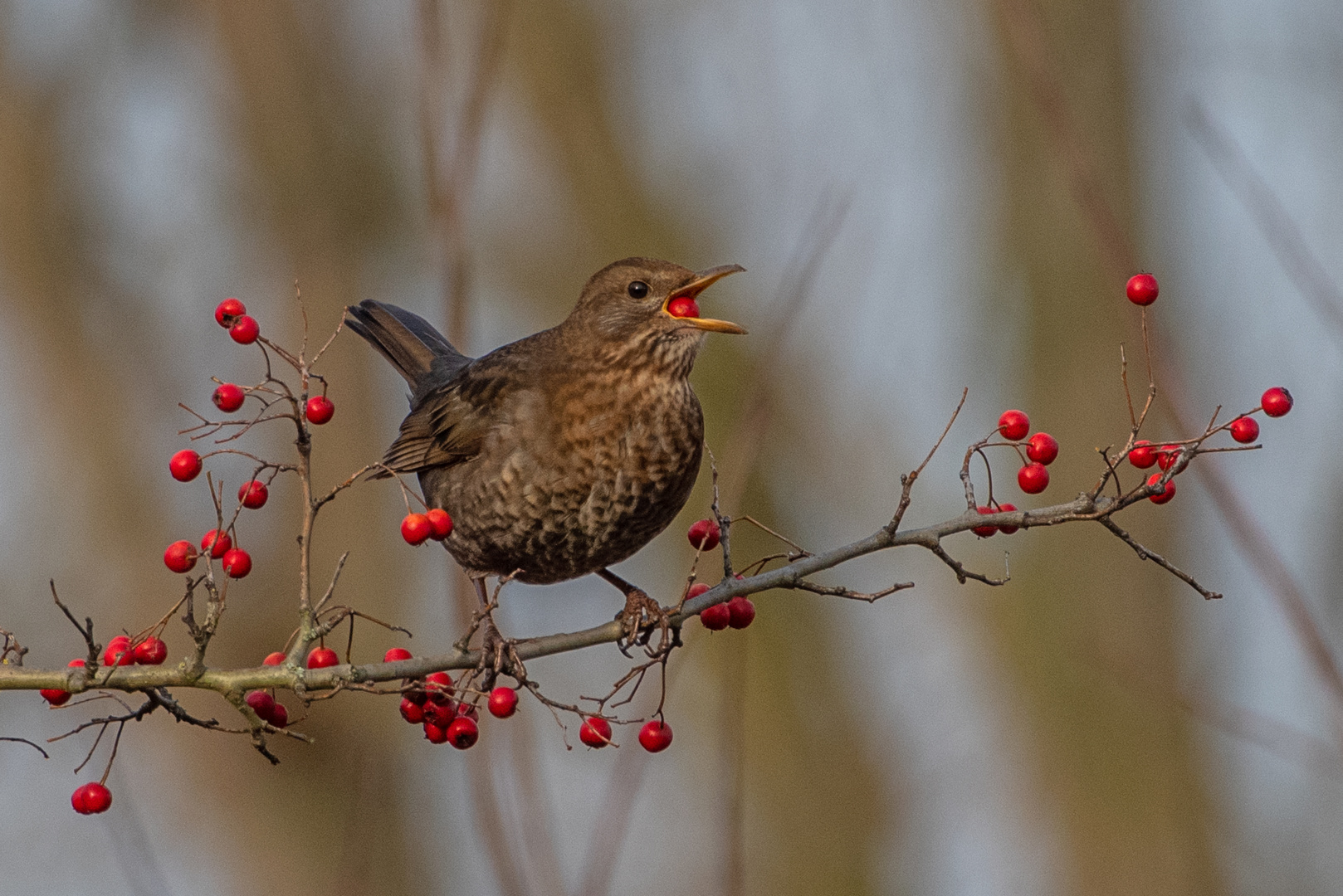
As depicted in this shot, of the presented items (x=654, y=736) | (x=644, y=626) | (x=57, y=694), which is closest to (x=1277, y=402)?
(x=654, y=736)

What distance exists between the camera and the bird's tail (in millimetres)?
5328

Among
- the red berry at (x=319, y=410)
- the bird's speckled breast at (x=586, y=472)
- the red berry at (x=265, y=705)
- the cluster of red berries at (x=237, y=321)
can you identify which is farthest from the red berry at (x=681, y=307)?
the red berry at (x=265, y=705)

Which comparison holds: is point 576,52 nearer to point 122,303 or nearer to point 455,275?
point 122,303

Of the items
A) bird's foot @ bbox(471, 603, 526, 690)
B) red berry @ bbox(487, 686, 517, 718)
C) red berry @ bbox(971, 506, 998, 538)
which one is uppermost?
bird's foot @ bbox(471, 603, 526, 690)

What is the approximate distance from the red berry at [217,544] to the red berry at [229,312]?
50cm

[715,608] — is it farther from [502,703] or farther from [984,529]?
[984,529]

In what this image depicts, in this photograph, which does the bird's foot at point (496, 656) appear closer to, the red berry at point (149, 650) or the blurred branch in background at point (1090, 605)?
the red berry at point (149, 650)

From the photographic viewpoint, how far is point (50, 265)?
27.8 feet

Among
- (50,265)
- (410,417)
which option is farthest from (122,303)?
(410,417)

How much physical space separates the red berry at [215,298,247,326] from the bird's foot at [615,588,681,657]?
40.0 inches

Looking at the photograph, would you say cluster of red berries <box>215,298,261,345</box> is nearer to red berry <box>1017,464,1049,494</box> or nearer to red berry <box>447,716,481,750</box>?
red berry <box>447,716,481,750</box>

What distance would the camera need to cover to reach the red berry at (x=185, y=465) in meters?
2.78

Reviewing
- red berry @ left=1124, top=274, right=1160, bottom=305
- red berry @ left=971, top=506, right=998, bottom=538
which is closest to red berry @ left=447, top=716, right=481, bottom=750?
red berry @ left=971, top=506, right=998, bottom=538

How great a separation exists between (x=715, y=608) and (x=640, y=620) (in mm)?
493
